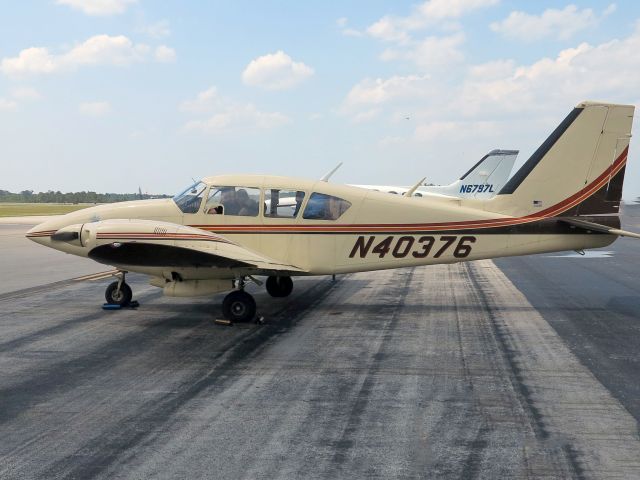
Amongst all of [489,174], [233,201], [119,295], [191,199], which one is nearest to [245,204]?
[233,201]

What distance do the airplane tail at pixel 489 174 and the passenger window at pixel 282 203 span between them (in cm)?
4185

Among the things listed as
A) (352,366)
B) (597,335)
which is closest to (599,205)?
(597,335)

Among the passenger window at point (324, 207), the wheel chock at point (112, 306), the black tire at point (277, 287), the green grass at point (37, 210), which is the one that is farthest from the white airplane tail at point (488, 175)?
the green grass at point (37, 210)

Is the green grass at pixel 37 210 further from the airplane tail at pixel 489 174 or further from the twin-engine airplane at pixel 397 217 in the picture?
the twin-engine airplane at pixel 397 217

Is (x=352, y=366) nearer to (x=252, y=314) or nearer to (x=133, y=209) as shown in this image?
(x=252, y=314)

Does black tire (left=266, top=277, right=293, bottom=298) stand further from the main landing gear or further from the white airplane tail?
the white airplane tail

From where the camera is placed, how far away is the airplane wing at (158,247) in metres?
10.5

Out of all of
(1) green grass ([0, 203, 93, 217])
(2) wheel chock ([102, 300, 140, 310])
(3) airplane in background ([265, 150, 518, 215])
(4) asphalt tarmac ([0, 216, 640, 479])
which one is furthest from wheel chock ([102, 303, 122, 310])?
(1) green grass ([0, 203, 93, 217])

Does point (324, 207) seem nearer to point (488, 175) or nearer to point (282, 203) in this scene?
point (282, 203)

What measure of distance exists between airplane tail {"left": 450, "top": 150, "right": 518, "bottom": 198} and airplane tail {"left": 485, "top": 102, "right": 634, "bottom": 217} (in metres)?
40.0

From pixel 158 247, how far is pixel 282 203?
9.05 feet

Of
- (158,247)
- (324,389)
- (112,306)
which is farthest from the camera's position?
(112,306)

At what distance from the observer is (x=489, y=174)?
5141 centimetres

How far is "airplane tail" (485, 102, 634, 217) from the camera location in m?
12.0
